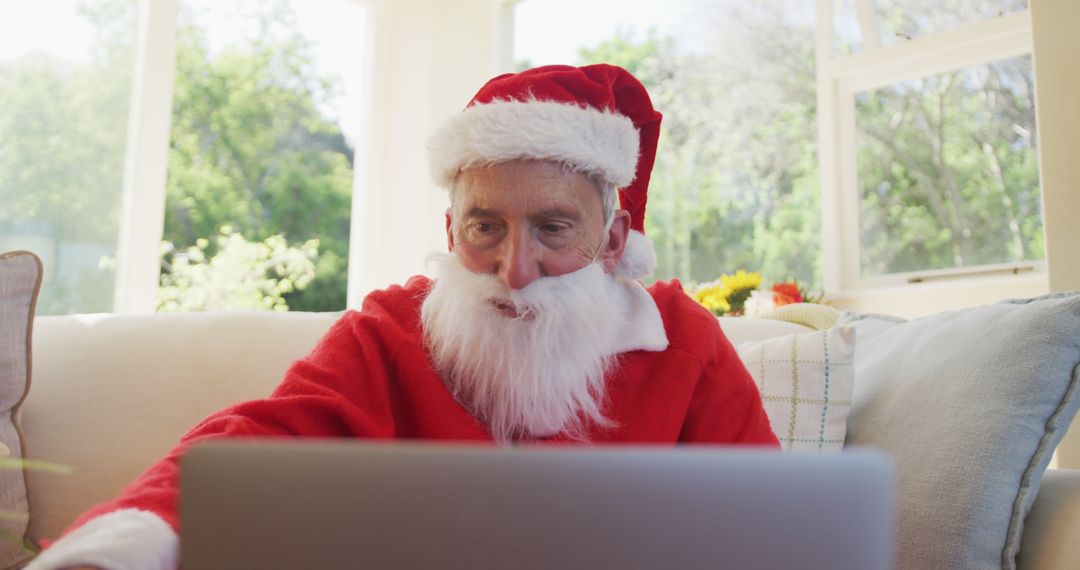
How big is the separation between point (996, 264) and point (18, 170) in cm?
376

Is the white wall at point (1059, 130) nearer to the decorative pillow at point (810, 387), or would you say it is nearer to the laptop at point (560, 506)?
the decorative pillow at point (810, 387)

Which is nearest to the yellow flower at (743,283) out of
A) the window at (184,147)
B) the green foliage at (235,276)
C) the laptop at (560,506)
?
the laptop at (560,506)

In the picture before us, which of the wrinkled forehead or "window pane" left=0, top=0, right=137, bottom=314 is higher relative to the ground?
"window pane" left=0, top=0, right=137, bottom=314

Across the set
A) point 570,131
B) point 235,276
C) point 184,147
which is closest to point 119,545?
point 570,131

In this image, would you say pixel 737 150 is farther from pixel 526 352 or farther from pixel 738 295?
pixel 526 352

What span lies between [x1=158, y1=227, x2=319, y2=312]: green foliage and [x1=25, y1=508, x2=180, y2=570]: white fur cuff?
12.9 ft

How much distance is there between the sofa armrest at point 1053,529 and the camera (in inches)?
44.7

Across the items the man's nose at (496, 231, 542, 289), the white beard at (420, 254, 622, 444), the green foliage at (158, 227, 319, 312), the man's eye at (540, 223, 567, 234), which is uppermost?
the green foliage at (158, 227, 319, 312)

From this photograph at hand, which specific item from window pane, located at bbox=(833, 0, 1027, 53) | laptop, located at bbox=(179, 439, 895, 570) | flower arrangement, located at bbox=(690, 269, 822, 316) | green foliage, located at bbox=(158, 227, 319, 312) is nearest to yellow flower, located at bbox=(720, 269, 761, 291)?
flower arrangement, located at bbox=(690, 269, 822, 316)

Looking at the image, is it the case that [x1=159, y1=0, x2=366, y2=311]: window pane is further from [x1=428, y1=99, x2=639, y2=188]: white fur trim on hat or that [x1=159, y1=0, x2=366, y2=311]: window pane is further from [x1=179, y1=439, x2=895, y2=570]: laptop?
[x1=179, y1=439, x2=895, y2=570]: laptop

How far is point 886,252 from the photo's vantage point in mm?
3645

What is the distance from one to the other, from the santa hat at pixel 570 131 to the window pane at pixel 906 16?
241 cm

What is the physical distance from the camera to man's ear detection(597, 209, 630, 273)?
1393 mm

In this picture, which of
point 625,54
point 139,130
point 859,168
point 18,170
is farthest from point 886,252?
point 18,170
